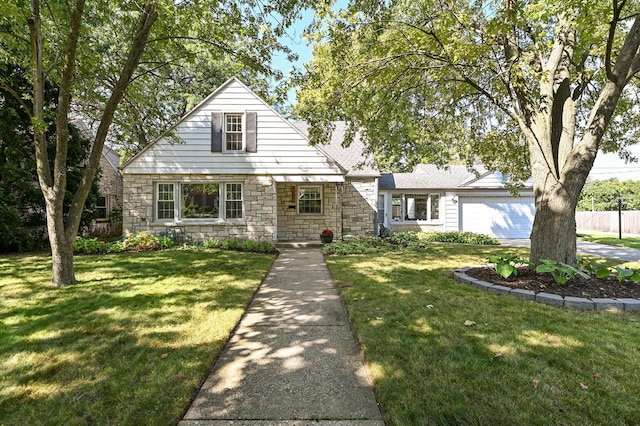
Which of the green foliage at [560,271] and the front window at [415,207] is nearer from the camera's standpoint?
the green foliage at [560,271]

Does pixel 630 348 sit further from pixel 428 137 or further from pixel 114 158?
pixel 114 158

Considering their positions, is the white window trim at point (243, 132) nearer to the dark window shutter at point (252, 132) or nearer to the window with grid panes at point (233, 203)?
the dark window shutter at point (252, 132)

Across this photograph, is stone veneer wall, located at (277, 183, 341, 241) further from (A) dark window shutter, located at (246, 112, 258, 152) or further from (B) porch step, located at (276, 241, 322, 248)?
(A) dark window shutter, located at (246, 112, 258, 152)

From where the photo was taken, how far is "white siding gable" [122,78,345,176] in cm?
1060

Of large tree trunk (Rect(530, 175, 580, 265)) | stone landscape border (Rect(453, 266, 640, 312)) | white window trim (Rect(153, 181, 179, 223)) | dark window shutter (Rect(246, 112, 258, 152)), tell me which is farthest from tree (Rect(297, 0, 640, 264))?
white window trim (Rect(153, 181, 179, 223))

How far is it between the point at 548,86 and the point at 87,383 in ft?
25.2

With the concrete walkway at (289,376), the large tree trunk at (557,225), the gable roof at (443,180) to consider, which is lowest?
the concrete walkway at (289,376)

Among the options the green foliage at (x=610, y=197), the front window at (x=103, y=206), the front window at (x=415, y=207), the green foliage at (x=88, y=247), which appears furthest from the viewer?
the green foliage at (x=610, y=197)

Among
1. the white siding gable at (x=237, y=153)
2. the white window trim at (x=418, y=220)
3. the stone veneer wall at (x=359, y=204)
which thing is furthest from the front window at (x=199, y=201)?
the white window trim at (x=418, y=220)

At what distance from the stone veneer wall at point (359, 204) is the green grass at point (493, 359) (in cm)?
800

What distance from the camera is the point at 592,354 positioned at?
2.81 meters

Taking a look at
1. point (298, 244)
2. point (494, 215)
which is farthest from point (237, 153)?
point (494, 215)

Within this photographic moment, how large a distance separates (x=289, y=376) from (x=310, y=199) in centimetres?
981

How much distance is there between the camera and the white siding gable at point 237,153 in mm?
10602
